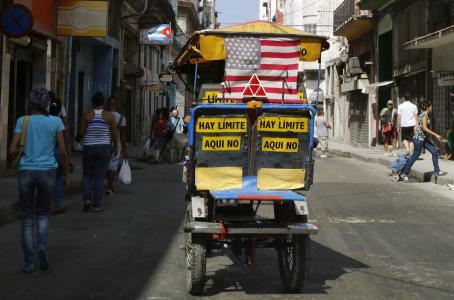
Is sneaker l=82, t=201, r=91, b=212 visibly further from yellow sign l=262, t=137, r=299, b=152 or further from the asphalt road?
yellow sign l=262, t=137, r=299, b=152

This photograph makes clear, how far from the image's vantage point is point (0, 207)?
901 centimetres

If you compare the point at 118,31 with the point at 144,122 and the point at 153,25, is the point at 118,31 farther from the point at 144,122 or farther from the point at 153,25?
the point at 144,122

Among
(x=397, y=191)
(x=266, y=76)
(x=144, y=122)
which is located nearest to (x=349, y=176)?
(x=397, y=191)

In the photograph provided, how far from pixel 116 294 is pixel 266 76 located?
7.97ft

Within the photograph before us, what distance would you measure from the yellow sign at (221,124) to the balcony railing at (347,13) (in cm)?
2763

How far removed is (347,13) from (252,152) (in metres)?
31.9

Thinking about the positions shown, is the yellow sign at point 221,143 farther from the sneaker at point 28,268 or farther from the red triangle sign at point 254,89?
the sneaker at point 28,268

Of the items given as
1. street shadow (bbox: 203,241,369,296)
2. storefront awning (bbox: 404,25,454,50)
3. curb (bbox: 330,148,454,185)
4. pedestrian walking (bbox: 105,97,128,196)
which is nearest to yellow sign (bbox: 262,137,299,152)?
street shadow (bbox: 203,241,369,296)

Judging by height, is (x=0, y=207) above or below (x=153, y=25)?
below

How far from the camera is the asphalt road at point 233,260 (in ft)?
17.9

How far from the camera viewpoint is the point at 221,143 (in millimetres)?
5680

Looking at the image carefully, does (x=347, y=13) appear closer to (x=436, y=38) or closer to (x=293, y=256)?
(x=436, y=38)

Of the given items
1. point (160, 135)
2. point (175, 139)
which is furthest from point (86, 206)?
point (175, 139)

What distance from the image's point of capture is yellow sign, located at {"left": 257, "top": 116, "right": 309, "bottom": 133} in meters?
5.65
